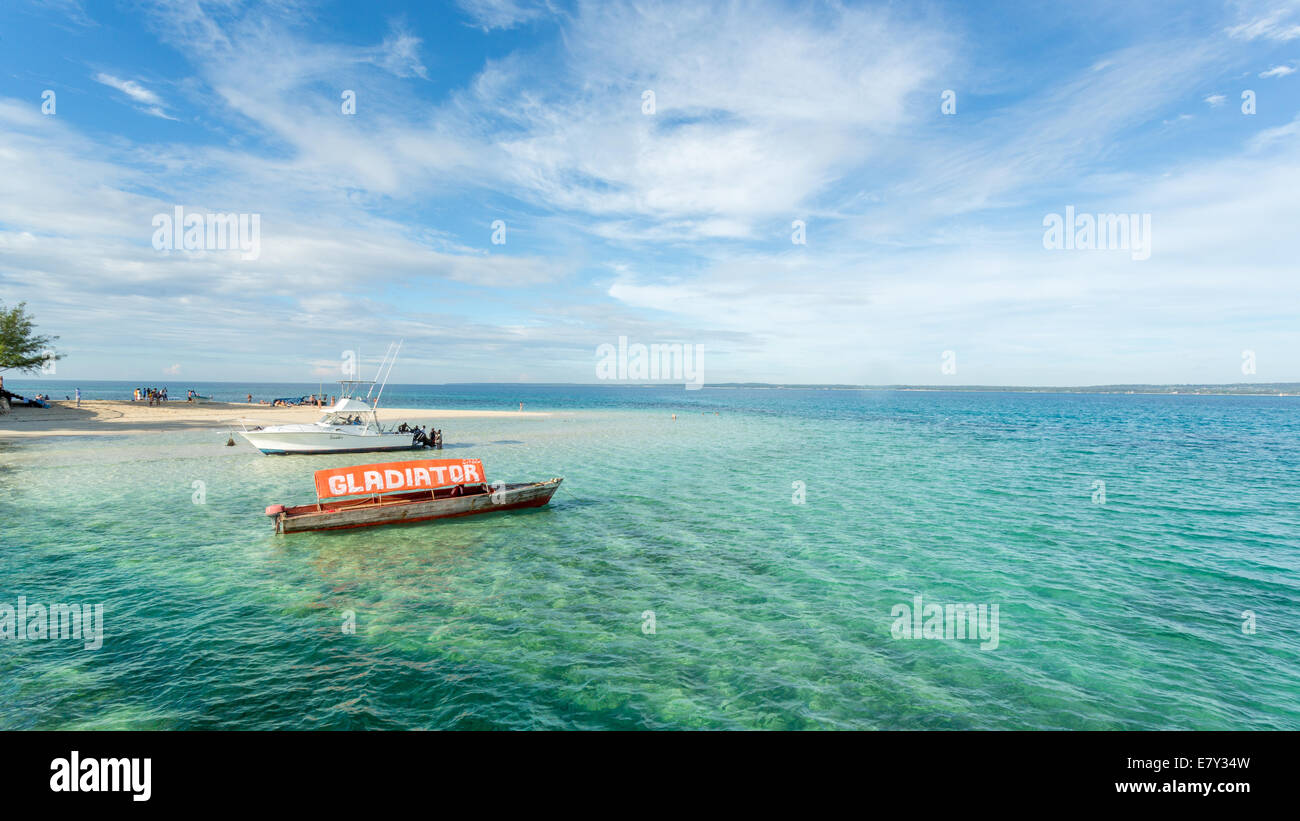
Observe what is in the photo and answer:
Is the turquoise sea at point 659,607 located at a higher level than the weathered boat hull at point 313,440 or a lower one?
lower

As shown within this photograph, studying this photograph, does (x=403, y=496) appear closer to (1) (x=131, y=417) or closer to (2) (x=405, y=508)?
(2) (x=405, y=508)

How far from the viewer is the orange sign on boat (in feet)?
74.5

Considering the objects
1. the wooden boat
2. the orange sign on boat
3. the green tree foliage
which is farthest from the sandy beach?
the wooden boat

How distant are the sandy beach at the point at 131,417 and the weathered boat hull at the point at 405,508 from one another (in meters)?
43.6

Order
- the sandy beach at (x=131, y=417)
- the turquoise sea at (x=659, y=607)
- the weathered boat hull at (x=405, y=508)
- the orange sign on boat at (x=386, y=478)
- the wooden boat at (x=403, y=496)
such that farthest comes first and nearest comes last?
the sandy beach at (x=131, y=417) → the orange sign on boat at (x=386, y=478) → the wooden boat at (x=403, y=496) → the weathered boat hull at (x=405, y=508) → the turquoise sea at (x=659, y=607)

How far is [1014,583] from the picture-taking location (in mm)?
17328

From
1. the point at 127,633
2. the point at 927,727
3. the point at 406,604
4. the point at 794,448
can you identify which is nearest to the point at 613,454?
the point at 794,448

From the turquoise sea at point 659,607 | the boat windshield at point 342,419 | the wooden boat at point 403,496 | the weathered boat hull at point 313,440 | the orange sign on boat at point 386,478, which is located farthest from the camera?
the boat windshield at point 342,419

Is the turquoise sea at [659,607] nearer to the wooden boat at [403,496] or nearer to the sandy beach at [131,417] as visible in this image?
the wooden boat at [403,496]

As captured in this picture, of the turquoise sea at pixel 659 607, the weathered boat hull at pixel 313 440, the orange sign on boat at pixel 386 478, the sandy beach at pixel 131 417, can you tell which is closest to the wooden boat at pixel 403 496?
the orange sign on boat at pixel 386 478

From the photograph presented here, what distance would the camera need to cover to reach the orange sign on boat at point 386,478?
2270 cm
